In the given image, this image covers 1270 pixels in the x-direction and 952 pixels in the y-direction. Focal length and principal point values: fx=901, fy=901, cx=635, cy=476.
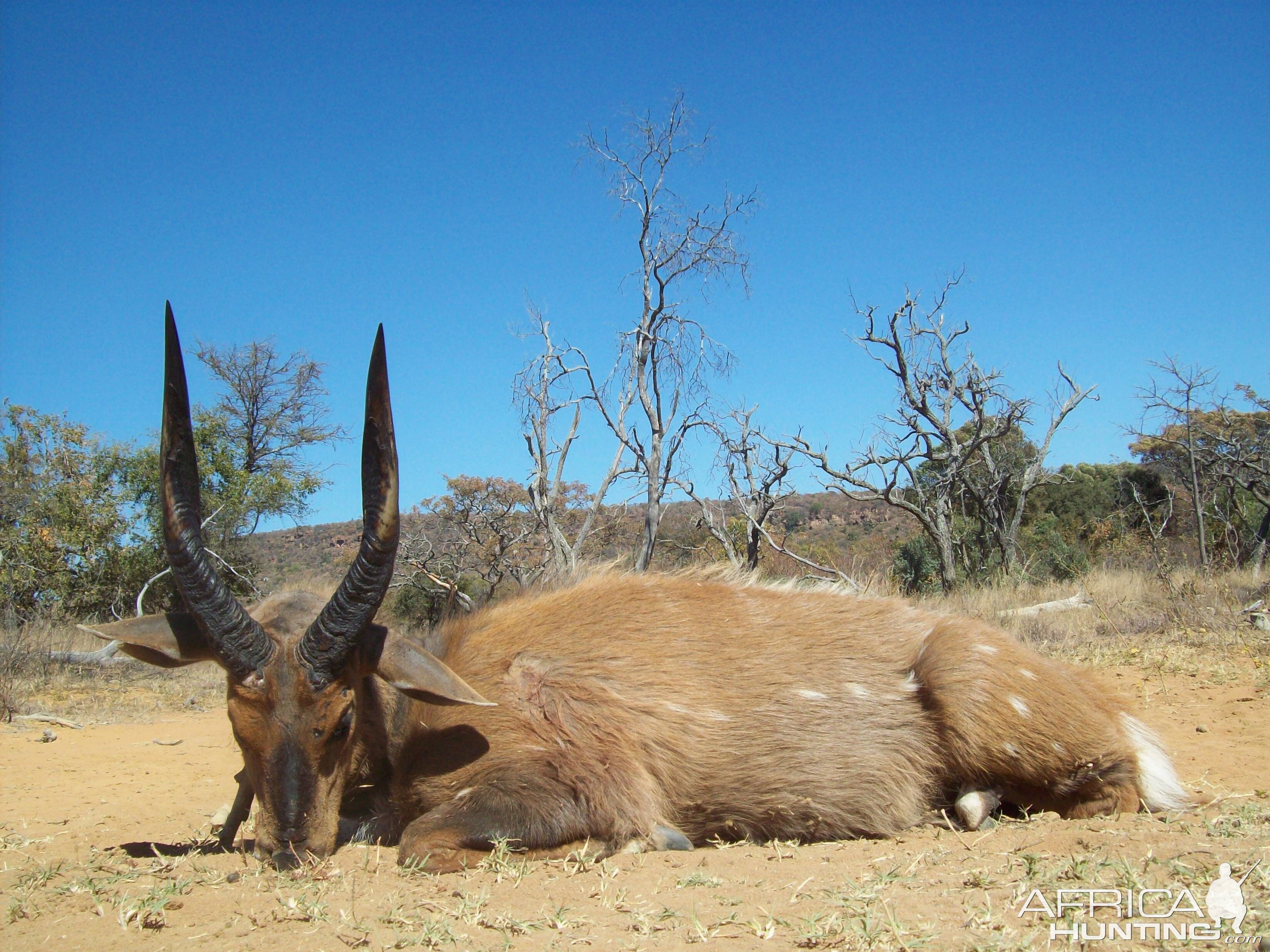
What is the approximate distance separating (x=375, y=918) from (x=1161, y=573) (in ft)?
37.0

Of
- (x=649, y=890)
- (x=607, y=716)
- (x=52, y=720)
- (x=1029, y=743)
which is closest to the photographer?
(x=649, y=890)

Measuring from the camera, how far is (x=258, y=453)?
24516mm

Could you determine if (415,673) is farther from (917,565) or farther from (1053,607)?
(917,565)

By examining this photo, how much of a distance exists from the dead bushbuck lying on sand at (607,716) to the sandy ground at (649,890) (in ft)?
0.59

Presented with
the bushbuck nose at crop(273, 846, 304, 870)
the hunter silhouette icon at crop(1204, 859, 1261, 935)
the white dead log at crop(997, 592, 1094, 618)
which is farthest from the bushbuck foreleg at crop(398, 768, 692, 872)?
the white dead log at crop(997, 592, 1094, 618)

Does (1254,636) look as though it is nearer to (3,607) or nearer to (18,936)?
(18,936)

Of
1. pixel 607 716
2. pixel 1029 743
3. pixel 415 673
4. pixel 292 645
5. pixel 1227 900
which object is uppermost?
pixel 292 645

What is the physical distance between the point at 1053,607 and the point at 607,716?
400 inches

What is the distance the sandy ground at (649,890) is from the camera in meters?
2.77

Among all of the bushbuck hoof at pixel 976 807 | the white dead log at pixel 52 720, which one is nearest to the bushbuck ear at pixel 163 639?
the bushbuck hoof at pixel 976 807

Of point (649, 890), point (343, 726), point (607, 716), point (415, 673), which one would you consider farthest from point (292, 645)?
point (649, 890)

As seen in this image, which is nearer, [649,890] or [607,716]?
[649,890]

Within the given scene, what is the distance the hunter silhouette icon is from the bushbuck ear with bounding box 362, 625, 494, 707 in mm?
2643

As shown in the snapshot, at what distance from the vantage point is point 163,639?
156 inches
